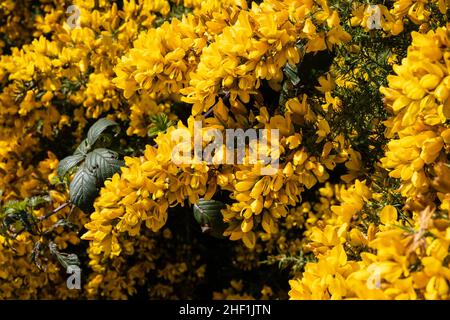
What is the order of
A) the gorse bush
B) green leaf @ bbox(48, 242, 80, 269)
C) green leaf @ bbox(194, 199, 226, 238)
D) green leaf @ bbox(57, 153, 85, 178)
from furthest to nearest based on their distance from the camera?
1. green leaf @ bbox(48, 242, 80, 269)
2. green leaf @ bbox(57, 153, 85, 178)
3. green leaf @ bbox(194, 199, 226, 238)
4. the gorse bush

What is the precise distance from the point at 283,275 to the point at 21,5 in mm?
2336

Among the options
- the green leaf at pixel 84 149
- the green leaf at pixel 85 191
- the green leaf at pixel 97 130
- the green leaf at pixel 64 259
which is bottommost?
the green leaf at pixel 64 259

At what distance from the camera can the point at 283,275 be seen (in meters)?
3.67

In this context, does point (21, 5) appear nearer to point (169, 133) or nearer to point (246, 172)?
point (169, 133)

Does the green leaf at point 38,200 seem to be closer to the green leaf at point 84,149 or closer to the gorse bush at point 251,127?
the gorse bush at point 251,127

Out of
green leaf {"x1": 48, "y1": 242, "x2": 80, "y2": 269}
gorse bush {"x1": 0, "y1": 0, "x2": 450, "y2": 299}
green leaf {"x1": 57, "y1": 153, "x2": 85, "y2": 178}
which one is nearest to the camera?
gorse bush {"x1": 0, "y1": 0, "x2": 450, "y2": 299}

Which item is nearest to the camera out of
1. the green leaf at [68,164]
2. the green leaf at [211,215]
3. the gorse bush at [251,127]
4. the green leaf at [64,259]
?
the gorse bush at [251,127]

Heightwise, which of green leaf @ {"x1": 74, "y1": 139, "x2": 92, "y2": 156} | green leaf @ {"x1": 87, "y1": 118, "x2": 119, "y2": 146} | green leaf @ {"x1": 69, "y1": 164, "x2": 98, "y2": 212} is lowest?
green leaf @ {"x1": 69, "y1": 164, "x2": 98, "y2": 212}

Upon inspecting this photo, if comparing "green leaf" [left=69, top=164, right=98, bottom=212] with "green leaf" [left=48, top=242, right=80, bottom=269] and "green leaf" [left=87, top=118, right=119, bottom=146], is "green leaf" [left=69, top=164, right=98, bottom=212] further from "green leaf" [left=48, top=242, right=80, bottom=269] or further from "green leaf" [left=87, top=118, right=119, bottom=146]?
"green leaf" [left=48, top=242, right=80, bottom=269]

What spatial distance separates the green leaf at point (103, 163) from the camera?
7.47 ft

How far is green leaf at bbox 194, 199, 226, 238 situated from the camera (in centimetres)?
222

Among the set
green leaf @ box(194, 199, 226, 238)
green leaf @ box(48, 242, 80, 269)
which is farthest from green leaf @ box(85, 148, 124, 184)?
green leaf @ box(48, 242, 80, 269)

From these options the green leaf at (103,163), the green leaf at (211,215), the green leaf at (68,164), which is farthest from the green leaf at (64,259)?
the green leaf at (211,215)

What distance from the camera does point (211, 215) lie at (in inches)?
87.2
